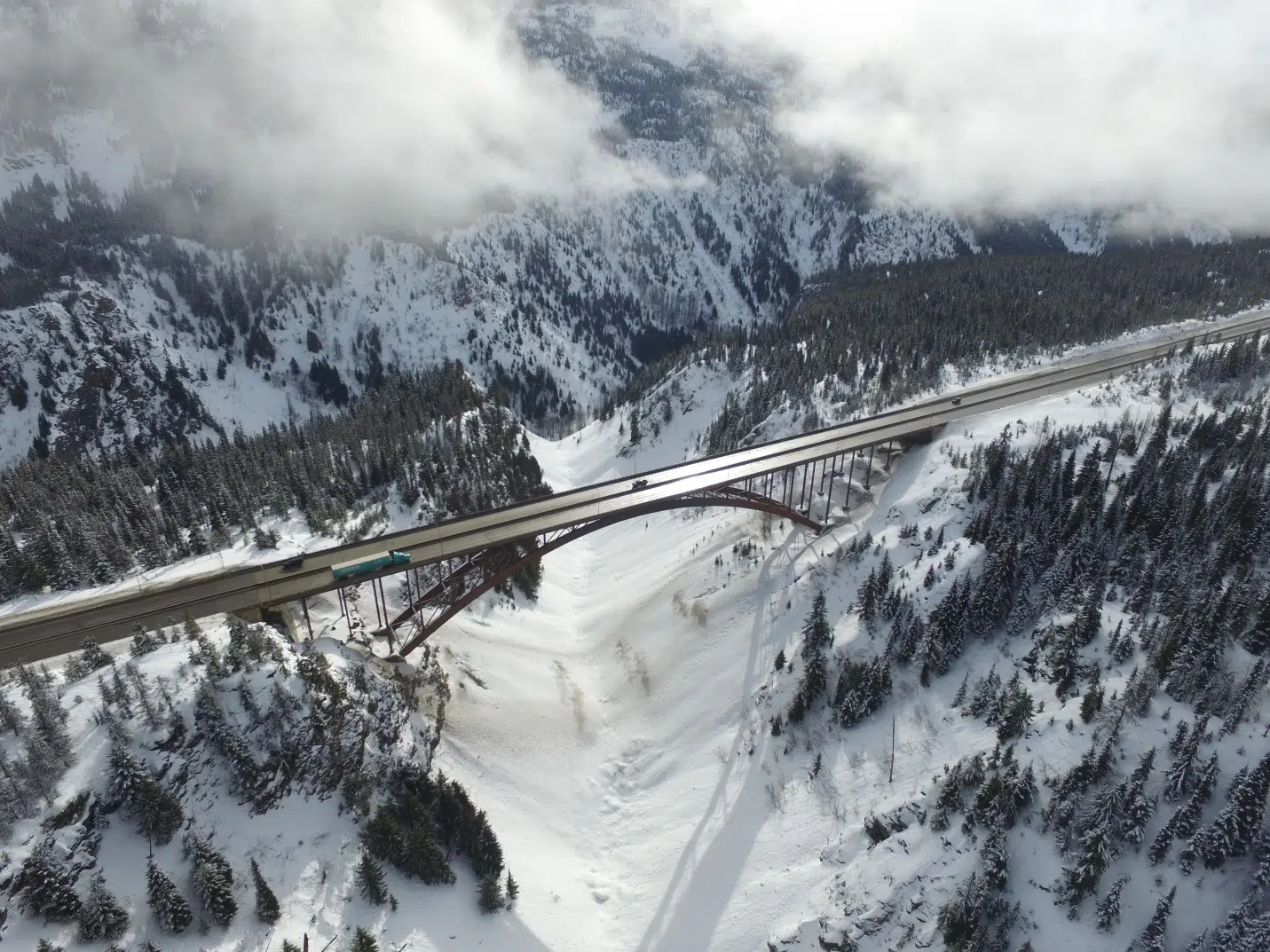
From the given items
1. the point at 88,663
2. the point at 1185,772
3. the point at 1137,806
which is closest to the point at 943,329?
the point at 1185,772

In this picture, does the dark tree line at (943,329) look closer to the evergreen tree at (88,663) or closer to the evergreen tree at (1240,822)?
the evergreen tree at (1240,822)

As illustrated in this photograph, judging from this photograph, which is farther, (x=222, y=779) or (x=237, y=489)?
(x=237, y=489)

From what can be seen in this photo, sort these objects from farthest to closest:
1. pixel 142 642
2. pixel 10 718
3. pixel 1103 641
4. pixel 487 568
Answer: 1. pixel 487 568
2. pixel 1103 641
3. pixel 142 642
4. pixel 10 718

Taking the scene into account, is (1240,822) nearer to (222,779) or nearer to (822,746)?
(822,746)

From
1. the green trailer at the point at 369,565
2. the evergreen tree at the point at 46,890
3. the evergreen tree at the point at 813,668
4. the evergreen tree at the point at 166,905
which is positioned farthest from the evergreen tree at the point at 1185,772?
the evergreen tree at the point at 46,890

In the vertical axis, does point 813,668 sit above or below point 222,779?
below
